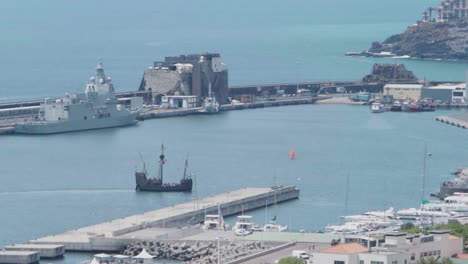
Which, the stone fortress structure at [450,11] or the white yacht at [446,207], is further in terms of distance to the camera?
the stone fortress structure at [450,11]

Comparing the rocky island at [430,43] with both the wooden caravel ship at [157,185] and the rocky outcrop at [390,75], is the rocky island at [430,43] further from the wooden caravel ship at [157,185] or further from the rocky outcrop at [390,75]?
the wooden caravel ship at [157,185]

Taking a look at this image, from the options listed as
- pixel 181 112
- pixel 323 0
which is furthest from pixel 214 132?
pixel 323 0

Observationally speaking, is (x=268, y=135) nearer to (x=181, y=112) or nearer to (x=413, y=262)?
(x=181, y=112)

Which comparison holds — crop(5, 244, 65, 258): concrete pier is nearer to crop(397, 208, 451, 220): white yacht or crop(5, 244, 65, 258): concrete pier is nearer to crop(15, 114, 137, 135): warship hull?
crop(397, 208, 451, 220): white yacht

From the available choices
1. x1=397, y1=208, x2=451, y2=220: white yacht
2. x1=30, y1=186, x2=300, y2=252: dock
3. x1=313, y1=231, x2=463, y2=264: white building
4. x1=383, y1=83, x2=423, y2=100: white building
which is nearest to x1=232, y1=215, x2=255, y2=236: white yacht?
x1=30, y1=186, x2=300, y2=252: dock

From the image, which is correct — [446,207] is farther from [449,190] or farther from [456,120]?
[456,120]

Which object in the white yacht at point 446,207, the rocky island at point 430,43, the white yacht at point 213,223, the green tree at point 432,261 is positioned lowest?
the white yacht at point 446,207

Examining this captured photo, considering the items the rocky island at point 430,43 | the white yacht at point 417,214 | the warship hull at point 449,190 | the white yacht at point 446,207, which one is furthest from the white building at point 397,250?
the rocky island at point 430,43
